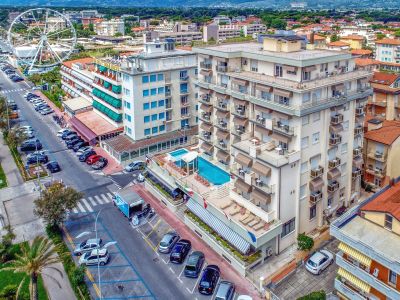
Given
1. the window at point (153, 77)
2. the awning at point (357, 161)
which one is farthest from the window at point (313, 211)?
the window at point (153, 77)

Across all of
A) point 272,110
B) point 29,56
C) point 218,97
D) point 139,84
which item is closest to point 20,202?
point 139,84

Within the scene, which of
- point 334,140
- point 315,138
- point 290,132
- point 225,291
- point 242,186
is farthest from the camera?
point 334,140

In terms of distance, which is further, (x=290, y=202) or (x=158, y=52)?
(x=158, y=52)

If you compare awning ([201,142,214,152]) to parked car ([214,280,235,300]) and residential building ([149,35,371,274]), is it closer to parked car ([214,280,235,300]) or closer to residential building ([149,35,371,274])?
residential building ([149,35,371,274])

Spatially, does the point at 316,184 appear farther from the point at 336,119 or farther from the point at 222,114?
the point at 222,114

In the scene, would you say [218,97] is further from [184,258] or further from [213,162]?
[184,258]

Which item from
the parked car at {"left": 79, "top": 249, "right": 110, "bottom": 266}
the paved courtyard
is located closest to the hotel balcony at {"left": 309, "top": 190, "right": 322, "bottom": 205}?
the paved courtyard

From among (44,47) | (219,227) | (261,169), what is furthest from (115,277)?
(44,47)
